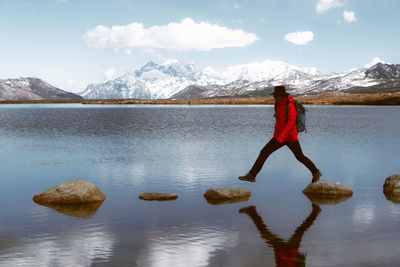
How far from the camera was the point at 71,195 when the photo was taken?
Result: 1361 cm

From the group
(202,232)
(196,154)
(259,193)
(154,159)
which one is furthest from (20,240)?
(196,154)

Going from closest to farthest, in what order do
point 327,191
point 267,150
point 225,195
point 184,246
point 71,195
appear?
point 184,246
point 71,195
point 225,195
point 327,191
point 267,150

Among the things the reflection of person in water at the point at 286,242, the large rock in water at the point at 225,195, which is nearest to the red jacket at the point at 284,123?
the large rock in water at the point at 225,195

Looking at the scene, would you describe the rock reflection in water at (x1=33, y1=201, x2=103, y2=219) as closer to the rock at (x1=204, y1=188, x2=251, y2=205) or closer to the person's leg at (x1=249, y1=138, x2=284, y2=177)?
the rock at (x1=204, y1=188, x2=251, y2=205)

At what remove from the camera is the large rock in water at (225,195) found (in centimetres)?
1373

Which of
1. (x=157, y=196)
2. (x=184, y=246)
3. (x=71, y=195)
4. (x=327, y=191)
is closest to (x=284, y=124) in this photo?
Answer: (x=327, y=191)

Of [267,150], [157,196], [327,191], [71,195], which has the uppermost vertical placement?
[267,150]

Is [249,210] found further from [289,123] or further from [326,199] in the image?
[289,123]

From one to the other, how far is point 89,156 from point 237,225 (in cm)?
1708

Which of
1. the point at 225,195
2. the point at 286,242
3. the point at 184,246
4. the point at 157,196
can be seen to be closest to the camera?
the point at 184,246

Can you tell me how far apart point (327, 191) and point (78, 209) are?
8286 mm

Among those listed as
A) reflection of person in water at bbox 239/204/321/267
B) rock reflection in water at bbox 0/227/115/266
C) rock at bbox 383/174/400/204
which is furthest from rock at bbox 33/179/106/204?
rock at bbox 383/174/400/204

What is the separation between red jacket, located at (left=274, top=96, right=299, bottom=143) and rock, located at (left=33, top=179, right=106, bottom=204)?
256 inches

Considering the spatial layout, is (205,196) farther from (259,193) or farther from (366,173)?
(366,173)
